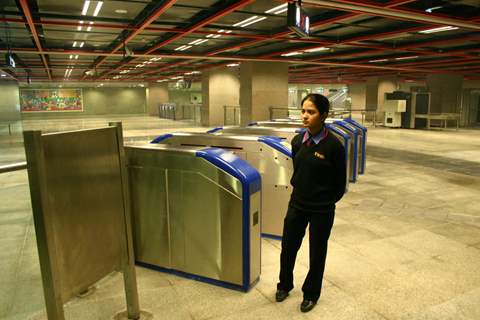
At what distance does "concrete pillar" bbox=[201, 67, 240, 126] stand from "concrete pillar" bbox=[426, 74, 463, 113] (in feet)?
41.2

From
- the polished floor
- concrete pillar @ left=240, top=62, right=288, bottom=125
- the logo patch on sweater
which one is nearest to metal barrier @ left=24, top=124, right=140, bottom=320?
the polished floor

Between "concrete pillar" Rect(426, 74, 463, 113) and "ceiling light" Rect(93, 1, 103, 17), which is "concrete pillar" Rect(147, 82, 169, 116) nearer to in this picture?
"concrete pillar" Rect(426, 74, 463, 113)

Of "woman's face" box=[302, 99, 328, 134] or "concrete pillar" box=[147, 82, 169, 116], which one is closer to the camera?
"woman's face" box=[302, 99, 328, 134]

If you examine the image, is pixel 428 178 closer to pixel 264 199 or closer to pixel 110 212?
pixel 264 199

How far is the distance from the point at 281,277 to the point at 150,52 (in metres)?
12.8

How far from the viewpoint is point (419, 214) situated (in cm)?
538

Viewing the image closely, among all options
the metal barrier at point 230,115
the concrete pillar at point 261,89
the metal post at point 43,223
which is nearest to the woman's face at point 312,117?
the metal post at point 43,223

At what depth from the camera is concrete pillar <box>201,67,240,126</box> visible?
20766 millimetres

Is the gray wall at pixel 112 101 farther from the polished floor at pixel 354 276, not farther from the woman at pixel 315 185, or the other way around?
the woman at pixel 315 185

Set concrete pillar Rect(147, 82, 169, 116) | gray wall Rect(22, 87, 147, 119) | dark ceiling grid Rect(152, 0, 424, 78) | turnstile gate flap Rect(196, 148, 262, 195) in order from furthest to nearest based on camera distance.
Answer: gray wall Rect(22, 87, 147, 119) < concrete pillar Rect(147, 82, 169, 116) < dark ceiling grid Rect(152, 0, 424, 78) < turnstile gate flap Rect(196, 148, 262, 195)

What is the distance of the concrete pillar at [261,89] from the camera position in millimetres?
16297

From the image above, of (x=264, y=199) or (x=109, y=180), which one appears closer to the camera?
(x=109, y=180)

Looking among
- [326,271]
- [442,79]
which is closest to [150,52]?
[326,271]

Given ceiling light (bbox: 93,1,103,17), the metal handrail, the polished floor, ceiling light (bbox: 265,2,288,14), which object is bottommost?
the polished floor
